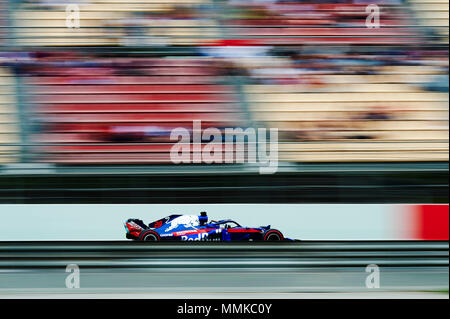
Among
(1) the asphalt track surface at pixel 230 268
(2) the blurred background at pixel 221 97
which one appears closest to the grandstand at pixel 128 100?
(2) the blurred background at pixel 221 97

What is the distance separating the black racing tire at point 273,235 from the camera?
176 inches

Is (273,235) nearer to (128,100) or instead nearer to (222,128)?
(222,128)

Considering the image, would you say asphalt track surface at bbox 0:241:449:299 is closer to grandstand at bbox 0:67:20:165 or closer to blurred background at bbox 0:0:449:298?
blurred background at bbox 0:0:449:298

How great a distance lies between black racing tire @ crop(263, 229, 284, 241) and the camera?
14.7 ft

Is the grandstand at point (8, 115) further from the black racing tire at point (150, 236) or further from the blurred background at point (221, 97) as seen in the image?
the black racing tire at point (150, 236)

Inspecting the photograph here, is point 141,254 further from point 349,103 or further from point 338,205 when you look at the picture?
point 349,103

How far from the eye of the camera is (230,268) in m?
4.48

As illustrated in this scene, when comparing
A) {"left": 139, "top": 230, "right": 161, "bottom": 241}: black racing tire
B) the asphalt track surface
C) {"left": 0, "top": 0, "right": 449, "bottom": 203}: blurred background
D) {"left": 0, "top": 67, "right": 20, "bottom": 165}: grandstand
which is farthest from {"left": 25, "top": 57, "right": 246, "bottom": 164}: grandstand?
the asphalt track surface

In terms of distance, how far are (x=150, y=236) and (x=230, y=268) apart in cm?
60

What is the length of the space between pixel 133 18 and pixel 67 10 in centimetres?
48

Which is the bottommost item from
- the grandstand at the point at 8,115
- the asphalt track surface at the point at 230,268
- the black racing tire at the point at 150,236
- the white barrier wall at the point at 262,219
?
the asphalt track surface at the point at 230,268

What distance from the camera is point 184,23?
4.64 m

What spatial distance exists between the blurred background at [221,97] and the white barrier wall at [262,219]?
7cm
